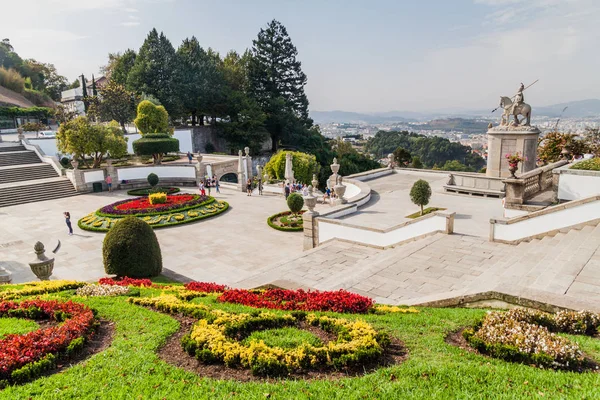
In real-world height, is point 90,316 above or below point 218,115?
below

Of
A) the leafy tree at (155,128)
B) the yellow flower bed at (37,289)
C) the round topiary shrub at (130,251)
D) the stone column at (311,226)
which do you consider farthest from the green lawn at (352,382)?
the leafy tree at (155,128)

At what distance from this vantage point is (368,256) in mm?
12570

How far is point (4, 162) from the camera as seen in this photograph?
33812 millimetres

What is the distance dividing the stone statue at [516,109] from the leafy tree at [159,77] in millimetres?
33933

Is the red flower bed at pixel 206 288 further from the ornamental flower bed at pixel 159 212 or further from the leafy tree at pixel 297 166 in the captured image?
the leafy tree at pixel 297 166

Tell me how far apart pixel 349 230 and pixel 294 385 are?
9394mm

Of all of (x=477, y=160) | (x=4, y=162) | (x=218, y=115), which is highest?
(x=218, y=115)

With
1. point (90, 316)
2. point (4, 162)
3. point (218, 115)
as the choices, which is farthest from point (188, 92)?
point (90, 316)

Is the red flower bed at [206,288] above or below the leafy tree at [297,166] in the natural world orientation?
below

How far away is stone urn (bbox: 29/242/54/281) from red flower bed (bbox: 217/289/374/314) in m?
7.45

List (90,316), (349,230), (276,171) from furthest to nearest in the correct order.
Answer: (276,171) < (349,230) < (90,316)

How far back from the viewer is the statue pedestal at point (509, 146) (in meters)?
20.7

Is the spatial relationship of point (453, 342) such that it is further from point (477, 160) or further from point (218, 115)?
point (477, 160)

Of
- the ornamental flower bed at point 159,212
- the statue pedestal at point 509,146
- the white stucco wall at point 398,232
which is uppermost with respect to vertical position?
the statue pedestal at point 509,146
